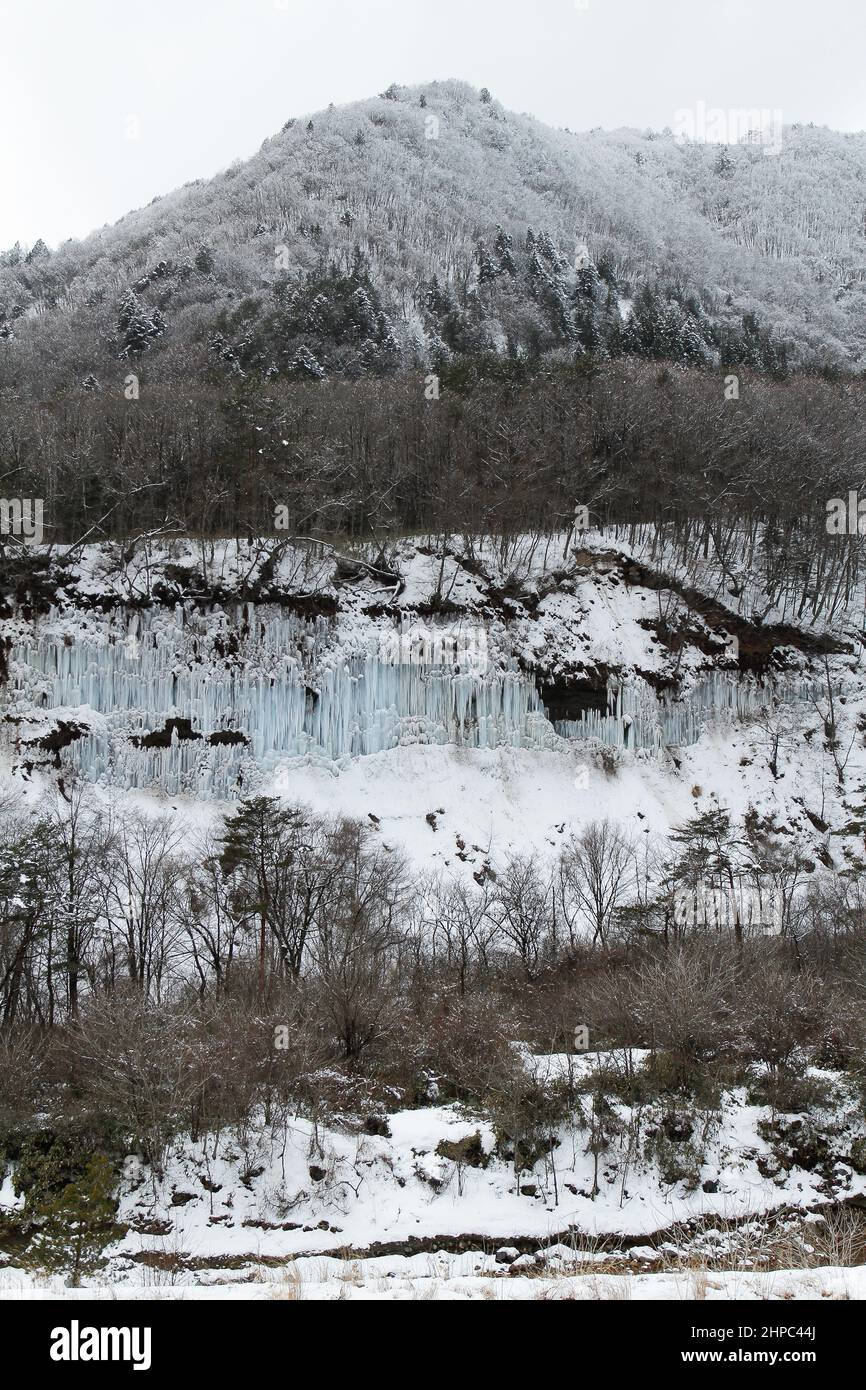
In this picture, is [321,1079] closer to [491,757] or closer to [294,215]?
[491,757]

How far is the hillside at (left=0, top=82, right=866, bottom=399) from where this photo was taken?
209 feet

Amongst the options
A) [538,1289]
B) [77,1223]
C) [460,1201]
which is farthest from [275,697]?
[538,1289]

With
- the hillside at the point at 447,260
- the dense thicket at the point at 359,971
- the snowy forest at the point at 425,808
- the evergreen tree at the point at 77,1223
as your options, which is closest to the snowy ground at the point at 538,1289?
the snowy forest at the point at 425,808

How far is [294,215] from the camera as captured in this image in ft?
322

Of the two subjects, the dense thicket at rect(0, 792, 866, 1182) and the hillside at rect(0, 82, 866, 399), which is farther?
the hillside at rect(0, 82, 866, 399)

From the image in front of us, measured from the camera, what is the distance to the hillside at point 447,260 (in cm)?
6384

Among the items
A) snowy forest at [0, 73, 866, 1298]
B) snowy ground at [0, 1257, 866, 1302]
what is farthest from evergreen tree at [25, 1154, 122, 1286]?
snowy ground at [0, 1257, 866, 1302]

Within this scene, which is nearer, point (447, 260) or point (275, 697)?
point (275, 697)

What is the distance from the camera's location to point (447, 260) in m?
93.9

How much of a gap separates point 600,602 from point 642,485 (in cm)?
909

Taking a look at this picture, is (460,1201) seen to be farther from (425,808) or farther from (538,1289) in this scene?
(425,808)

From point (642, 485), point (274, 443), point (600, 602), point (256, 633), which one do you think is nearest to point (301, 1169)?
point (256, 633)

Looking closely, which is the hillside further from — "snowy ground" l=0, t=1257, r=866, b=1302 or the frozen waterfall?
"snowy ground" l=0, t=1257, r=866, b=1302

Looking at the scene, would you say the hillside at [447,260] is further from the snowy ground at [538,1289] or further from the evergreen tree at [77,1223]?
the snowy ground at [538,1289]
